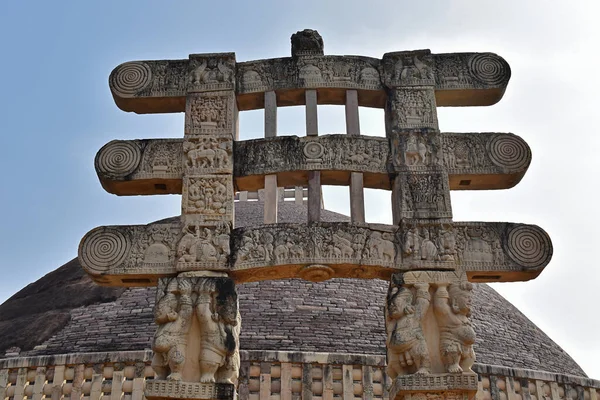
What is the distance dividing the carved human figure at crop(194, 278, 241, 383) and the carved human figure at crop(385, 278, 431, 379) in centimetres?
164

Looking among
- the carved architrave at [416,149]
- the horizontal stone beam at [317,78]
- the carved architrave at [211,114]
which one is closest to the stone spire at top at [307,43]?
the horizontal stone beam at [317,78]

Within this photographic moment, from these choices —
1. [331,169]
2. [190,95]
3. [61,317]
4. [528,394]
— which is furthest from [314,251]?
[61,317]

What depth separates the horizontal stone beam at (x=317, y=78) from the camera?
8.76m

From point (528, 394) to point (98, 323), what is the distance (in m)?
8.42

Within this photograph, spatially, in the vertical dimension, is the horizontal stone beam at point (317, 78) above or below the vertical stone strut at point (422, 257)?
above

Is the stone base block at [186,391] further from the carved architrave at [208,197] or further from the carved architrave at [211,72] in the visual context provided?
the carved architrave at [211,72]

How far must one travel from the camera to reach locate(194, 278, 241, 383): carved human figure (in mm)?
7293

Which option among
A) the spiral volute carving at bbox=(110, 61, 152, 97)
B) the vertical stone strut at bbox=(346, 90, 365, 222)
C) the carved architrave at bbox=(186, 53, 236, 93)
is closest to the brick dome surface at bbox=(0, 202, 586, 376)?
the vertical stone strut at bbox=(346, 90, 365, 222)

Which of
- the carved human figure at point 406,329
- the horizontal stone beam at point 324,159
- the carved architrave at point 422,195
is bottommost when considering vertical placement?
the carved human figure at point 406,329

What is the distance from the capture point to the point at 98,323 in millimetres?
14500

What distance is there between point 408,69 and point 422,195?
175 cm

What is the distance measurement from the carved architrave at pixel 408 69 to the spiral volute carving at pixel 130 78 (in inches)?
117

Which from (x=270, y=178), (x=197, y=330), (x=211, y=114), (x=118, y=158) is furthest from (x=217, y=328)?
(x=211, y=114)

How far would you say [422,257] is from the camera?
25.5ft
